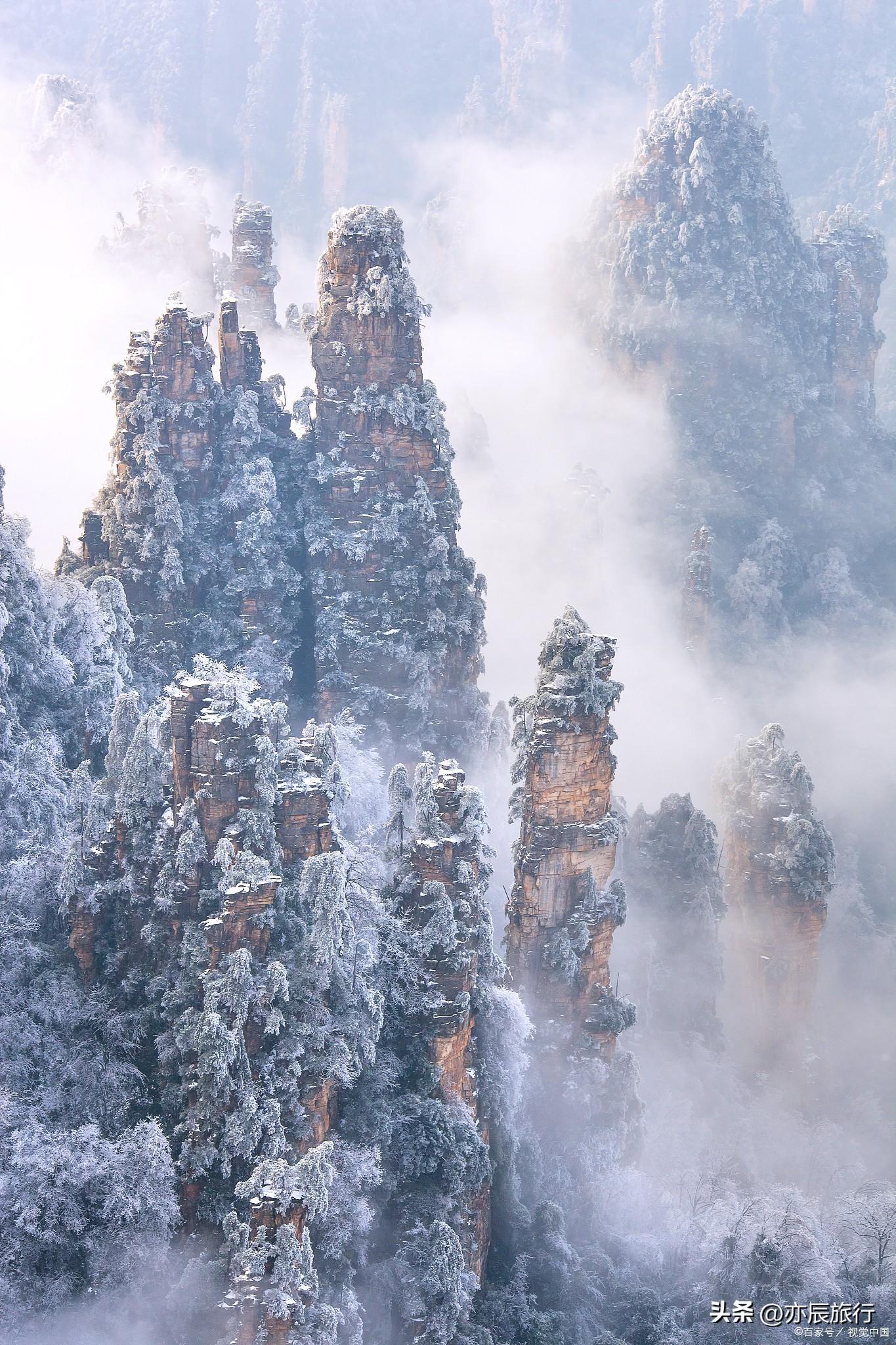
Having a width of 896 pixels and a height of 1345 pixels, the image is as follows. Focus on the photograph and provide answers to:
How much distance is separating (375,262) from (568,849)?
114 feet

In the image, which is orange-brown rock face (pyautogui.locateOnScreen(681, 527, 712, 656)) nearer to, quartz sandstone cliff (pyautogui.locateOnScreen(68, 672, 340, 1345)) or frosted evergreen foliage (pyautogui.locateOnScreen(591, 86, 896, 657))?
frosted evergreen foliage (pyautogui.locateOnScreen(591, 86, 896, 657))

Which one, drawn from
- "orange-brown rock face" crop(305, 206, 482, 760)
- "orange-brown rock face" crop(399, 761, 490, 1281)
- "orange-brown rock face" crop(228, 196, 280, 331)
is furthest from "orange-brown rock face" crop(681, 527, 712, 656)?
"orange-brown rock face" crop(399, 761, 490, 1281)

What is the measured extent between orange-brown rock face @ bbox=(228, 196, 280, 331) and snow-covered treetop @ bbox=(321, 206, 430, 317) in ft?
96.5

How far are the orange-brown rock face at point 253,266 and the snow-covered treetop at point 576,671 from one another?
52.5 metres

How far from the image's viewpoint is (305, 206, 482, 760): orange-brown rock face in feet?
314

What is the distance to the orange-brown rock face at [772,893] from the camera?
10175 cm

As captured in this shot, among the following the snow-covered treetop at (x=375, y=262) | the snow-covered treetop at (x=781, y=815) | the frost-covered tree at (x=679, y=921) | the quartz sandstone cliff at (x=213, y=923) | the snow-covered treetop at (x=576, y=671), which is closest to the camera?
the quartz sandstone cliff at (x=213, y=923)

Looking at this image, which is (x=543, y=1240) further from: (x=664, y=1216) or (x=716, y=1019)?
(x=716, y=1019)

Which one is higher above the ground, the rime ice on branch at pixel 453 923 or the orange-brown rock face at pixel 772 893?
the orange-brown rock face at pixel 772 893

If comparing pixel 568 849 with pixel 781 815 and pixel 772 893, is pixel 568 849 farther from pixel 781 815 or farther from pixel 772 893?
pixel 772 893

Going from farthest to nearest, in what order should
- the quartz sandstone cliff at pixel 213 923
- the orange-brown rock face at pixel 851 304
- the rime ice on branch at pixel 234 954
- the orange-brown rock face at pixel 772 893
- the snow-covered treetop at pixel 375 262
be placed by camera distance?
the orange-brown rock face at pixel 851 304, the orange-brown rock face at pixel 772 893, the snow-covered treetop at pixel 375 262, the quartz sandstone cliff at pixel 213 923, the rime ice on branch at pixel 234 954

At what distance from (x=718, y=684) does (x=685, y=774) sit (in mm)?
13577

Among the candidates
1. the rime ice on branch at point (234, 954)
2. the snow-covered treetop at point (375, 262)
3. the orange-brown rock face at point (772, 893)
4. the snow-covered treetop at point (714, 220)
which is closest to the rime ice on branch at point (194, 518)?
the snow-covered treetop at point (375, 262)

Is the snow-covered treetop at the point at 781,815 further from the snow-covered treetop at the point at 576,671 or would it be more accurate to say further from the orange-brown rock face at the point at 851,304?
the orange-brown rock face at the point at 851,304
